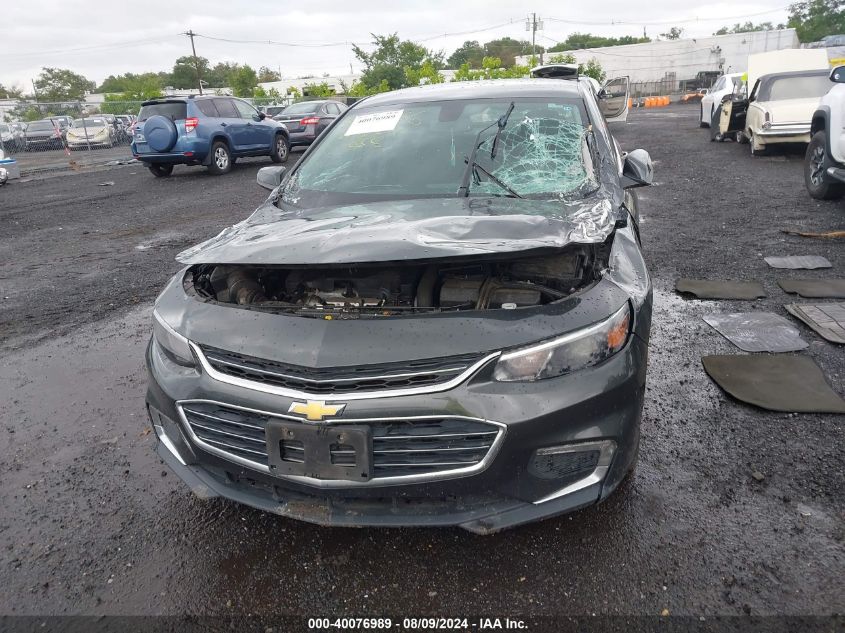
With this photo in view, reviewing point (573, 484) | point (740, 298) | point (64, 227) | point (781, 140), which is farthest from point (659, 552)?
point (781, 140)

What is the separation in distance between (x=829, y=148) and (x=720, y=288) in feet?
10.9

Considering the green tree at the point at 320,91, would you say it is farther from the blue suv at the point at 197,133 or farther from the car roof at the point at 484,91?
the car roof at the point at 484,91

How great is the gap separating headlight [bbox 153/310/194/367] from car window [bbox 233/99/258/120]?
12.9 meters

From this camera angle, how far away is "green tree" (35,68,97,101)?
64781mm

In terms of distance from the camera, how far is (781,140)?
10984 millimetres

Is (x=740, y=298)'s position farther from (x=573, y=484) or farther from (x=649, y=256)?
(x=573, y=484)

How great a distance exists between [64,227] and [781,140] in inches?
484

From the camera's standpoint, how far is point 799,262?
17.1 feet

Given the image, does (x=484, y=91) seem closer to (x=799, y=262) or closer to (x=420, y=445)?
(x=420, y=445)

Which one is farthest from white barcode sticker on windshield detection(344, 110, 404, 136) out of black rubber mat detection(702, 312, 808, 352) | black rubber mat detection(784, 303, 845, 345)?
black rubber mat detection(784, 303, 845, 345)

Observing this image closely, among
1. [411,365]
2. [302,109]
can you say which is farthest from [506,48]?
[411,365]

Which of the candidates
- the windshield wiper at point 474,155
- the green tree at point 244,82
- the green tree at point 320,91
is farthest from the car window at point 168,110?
the green tree at point 244,82

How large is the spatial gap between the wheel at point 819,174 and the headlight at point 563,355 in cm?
649

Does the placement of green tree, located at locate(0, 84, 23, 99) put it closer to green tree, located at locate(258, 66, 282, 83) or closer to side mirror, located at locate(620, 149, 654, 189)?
green tree, located at locate(258, 66, 282, 83)
